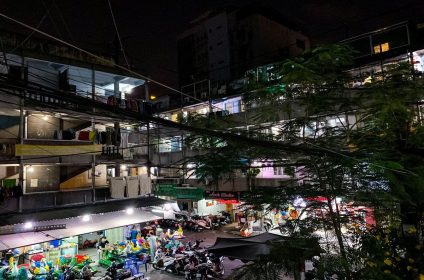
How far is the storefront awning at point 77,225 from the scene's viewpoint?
1257 centimetres

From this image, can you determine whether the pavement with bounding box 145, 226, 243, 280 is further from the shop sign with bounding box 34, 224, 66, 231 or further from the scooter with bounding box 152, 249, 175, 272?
the shop sign with bounding box 34, 224, 66, 231

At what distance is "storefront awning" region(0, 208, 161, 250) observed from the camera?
12574mm

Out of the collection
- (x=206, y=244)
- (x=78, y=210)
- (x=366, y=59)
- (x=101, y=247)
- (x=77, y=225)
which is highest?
(x=366, y=59)

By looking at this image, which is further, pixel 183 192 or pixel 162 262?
pixel 183 192

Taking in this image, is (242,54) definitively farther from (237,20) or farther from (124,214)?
(124,214)

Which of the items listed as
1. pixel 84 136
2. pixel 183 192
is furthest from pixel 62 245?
pixel 183 192

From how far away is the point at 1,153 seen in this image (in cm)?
1529

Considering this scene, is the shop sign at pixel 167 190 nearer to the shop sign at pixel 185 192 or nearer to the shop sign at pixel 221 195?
the shop sign at pixel 185 192

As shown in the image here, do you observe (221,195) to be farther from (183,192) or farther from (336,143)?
(336,143)

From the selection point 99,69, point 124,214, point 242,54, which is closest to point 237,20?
point 242,54

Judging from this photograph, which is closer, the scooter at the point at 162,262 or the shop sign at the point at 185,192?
the shop sign at the point at 185,192

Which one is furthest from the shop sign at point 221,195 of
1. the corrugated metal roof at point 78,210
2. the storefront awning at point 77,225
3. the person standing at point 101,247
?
the person standing at point 101,247

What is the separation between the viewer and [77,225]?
15.5 m

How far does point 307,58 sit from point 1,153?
15.8 meters
